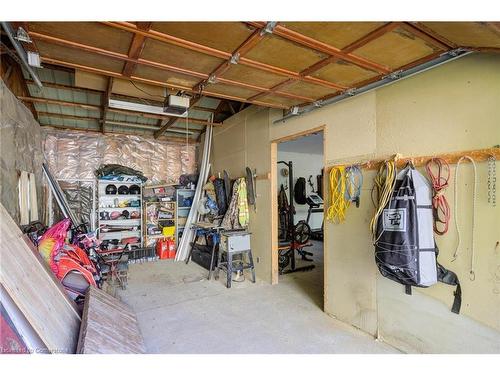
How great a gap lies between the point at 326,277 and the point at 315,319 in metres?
0.49

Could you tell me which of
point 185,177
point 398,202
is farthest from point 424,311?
Answer: point 185,177

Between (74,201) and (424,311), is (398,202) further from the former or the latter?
(74,201)

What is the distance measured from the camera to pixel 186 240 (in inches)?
231

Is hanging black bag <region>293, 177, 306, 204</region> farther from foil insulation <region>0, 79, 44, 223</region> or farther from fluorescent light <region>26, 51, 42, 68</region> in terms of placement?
fluorescent light <region>26, 51, 42, 68</region>

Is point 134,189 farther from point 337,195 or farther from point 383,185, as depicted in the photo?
point 383,185

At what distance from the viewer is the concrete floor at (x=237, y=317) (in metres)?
2.52

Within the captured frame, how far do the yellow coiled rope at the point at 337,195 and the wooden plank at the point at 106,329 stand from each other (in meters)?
2.32

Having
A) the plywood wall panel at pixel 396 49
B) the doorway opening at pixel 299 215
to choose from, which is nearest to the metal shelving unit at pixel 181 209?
the doorway opening at pixel 299 215

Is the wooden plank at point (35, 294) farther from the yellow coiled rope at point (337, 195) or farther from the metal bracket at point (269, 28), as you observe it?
the yellow coiled rope at point (337, 195)

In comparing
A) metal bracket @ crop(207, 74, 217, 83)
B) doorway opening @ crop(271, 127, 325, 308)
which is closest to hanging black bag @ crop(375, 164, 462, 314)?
doorway opening @ crop(271, 127, 325, 308)

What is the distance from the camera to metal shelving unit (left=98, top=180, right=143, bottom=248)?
5.88m

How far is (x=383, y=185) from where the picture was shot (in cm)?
250
